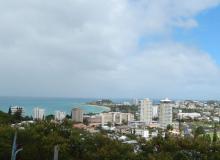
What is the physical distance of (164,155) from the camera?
11.4 metres

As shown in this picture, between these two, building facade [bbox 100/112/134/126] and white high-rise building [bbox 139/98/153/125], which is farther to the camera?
building facade [bbox 100/112/134/126]

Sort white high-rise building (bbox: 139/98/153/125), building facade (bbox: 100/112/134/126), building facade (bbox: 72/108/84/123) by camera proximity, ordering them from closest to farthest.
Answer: building facade (bbox: 72/108/84/123), white high-rise building (bbox: 139/98/153/125), building facade (bbox: 100/112/134/126)

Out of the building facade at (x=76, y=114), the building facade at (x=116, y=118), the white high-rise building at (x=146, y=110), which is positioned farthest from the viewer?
the building facade at (x=116, y=118)

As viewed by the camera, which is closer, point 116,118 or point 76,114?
point 76,114

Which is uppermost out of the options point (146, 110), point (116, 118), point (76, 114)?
point (146, 110)

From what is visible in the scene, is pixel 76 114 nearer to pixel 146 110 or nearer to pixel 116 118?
pixel 116 118

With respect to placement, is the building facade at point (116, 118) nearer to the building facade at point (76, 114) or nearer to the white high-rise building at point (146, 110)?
the white high-rise building at point (146, 110)

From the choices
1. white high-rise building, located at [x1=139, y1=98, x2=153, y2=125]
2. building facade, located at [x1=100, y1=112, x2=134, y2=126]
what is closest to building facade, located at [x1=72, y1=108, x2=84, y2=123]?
building facade, located at [x1=100, y1=112, x2=134, y2=126]

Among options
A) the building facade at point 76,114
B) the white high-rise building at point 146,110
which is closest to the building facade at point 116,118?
the white high-rise building at point 146,110

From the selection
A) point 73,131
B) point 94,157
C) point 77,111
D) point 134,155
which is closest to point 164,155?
point 134,155

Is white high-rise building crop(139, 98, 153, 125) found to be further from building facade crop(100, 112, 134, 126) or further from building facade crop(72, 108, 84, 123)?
building facade crop(72, 108, 84, 123)

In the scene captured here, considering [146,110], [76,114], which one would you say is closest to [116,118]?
[146,110]

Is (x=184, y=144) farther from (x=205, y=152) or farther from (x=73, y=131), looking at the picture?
(x=73, y=131)

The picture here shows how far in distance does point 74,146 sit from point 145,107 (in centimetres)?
5110
